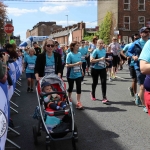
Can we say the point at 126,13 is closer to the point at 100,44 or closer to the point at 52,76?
the point at 100,44

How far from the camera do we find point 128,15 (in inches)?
1783

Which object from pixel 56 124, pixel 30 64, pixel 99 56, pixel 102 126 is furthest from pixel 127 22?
pixel 56 124

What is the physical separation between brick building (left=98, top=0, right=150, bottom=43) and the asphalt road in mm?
36731

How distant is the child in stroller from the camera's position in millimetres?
5002

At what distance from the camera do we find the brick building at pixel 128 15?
147 ft

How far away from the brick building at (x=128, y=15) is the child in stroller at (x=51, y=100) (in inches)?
1566

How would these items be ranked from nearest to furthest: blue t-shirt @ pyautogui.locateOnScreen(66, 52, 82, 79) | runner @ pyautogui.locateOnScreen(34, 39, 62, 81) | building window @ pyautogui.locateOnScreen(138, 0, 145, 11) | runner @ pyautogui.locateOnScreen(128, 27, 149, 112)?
runner @ pyautogui.locateOnScreen(34, 39, 62, 81) < runner @ pyautogui.locateOnScreen(128, 27, 149, 112) < blue t-shirt @ pyautogui.locateOnScreen(66, 52, 82, 79) < building window @ pyautogui.locateOnScreen(138, 0, 145, 11)

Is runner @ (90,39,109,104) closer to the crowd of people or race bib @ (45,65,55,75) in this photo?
the crowd of people

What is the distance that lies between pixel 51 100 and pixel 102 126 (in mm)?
1617

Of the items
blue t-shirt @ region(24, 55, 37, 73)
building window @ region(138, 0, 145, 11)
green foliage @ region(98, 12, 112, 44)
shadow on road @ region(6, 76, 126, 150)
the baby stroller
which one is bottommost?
shadow on road @ region(6, 76, 126, 150)

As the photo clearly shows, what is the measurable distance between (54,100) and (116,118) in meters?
2.23

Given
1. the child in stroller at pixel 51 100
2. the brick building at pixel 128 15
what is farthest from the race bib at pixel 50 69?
the brick building at pixel 128 15

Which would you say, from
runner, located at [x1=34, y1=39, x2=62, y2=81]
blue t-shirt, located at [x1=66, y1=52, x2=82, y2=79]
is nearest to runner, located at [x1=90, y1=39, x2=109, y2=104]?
blue t-shirt, located at [x1=66, y1=52, x2=82, y2=79]

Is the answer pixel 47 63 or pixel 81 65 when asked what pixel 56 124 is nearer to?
pixel 47 63
